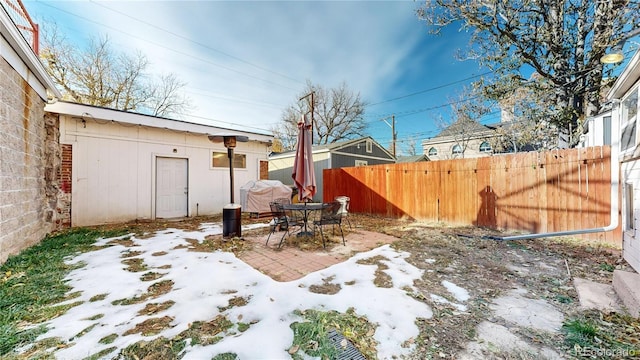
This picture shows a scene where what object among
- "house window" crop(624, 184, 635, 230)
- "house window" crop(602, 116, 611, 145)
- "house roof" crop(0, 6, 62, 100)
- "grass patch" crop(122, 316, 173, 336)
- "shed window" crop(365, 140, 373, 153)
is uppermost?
"shed window" crop(365, 140, 373, 153)

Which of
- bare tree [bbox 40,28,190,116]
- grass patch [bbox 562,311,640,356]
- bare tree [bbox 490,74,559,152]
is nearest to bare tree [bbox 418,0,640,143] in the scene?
bare tree [bbox 490,74,559,152]

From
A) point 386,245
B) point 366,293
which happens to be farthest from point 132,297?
point 386,245

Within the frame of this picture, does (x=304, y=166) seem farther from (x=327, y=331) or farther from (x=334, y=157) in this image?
(x=334, y=157)

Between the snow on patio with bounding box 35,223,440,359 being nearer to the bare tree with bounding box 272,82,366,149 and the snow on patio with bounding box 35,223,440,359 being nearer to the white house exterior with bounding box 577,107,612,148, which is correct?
the white house exterior with bounding box 577,107,612,148

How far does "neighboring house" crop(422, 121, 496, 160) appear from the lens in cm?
1631

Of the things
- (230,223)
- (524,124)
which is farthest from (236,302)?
(524,124)

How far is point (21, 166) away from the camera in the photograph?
3.78 meters

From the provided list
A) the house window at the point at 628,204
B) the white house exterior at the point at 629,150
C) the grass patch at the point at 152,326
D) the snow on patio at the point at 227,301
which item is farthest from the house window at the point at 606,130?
the grass patch at the point at 152,326

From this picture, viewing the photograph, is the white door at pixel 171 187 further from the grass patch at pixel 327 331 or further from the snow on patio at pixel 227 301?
the grass patch at pixel 327 331

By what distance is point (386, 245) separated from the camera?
4500 mm

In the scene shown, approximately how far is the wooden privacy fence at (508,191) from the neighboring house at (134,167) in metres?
A: 5.27

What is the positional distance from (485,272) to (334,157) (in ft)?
35.1

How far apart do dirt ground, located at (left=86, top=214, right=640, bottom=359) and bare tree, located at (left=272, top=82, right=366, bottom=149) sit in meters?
18.5

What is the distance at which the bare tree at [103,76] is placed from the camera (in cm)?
1167
